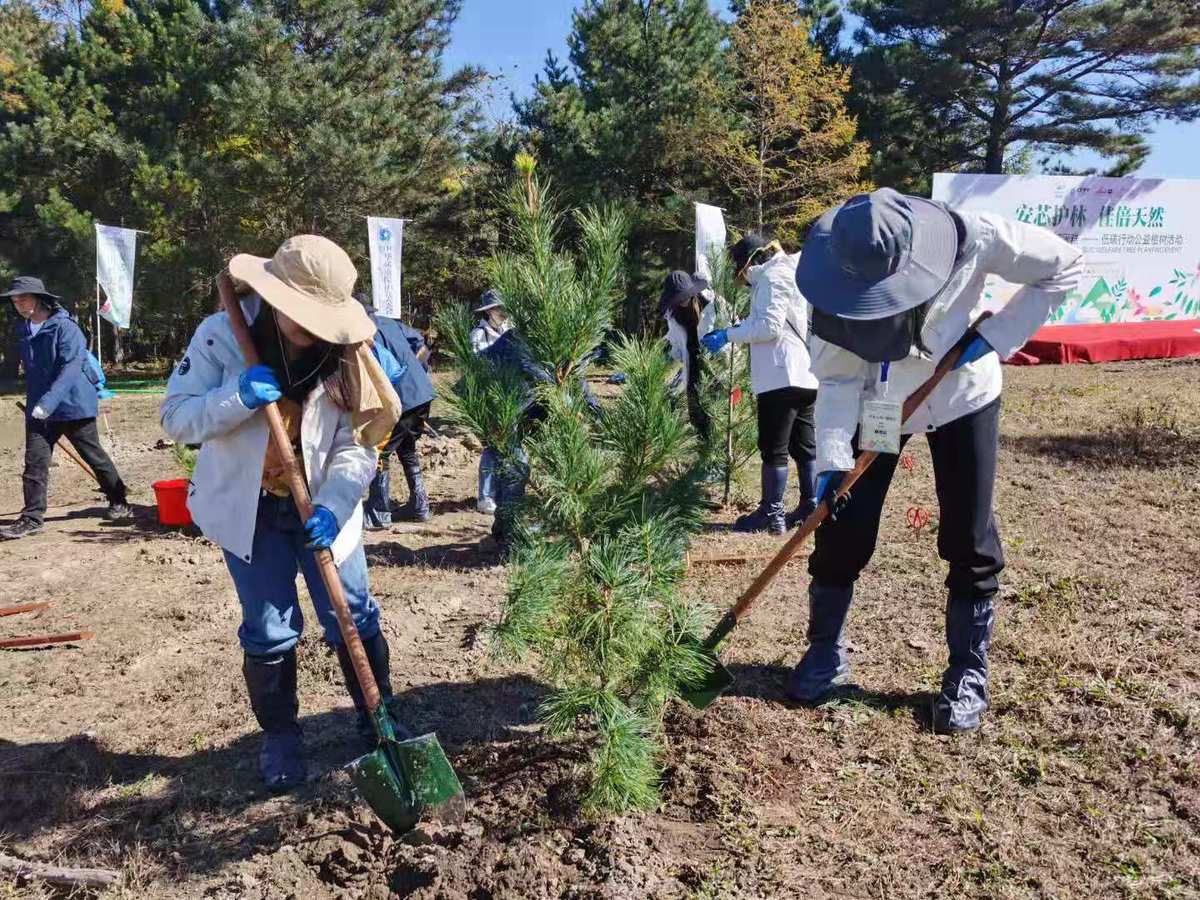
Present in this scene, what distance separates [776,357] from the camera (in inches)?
191

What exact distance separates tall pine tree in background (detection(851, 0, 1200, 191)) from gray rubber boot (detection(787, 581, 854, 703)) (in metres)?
19.9

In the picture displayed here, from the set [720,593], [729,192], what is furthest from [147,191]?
[720,593]

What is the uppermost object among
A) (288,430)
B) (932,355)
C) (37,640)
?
(932,355)

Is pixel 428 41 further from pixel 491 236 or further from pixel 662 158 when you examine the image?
pixel 491 236

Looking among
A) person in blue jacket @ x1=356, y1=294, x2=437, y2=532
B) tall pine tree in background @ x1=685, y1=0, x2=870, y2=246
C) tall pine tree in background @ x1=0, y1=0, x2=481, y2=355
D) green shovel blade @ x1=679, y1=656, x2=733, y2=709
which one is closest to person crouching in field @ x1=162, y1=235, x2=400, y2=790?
green shovel blade @ x1=679, y1=656, x2=733, y2=709

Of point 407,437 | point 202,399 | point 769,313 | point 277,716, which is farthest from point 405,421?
point 202,399

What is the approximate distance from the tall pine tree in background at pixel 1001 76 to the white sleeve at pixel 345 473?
67.9 ft

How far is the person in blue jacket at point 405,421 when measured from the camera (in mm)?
5434

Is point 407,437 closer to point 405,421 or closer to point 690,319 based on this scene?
point 405,421

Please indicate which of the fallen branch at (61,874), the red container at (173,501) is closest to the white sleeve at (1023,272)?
the fallen branch at (61,874)

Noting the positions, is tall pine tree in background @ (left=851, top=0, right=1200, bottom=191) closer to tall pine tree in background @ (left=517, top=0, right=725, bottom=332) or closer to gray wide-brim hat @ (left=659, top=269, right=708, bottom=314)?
tall pine tree in background @ (left=517, top=0, right=725, bottom=332)

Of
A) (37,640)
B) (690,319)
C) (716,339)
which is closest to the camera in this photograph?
(37,640)

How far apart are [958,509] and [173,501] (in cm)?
521

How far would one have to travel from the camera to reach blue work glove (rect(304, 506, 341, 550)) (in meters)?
2.46
